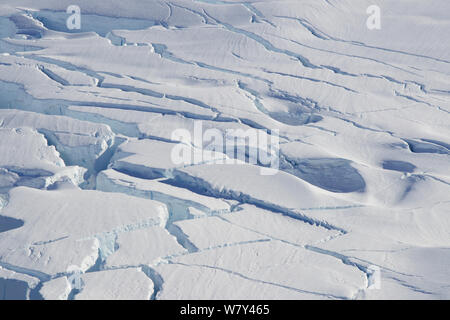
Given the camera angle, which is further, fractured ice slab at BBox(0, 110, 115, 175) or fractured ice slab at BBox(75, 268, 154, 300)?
fractured ice slab at BBox(0, 110, 115, 175)

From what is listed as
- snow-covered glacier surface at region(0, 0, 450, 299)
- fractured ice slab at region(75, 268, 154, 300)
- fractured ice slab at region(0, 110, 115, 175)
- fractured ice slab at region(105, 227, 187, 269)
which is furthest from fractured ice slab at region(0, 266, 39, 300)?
fractured ice slab at region(0, 110, 115, 175)

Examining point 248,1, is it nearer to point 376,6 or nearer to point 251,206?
point 376,6

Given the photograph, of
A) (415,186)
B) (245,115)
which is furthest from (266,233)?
(245,115)

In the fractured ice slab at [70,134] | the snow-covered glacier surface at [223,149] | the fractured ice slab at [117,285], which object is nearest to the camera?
the fractured ice slab at [117,285]

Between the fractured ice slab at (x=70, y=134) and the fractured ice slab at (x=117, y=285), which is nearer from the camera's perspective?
the fractured ice slab at (x=117, y=285)

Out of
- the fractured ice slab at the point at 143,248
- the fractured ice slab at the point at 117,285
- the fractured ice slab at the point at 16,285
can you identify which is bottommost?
the fractured ice slab at the point at 16,285

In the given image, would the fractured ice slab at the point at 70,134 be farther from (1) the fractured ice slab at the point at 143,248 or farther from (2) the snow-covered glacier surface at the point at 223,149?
(1) the fractured ice slab at the point at 143,248

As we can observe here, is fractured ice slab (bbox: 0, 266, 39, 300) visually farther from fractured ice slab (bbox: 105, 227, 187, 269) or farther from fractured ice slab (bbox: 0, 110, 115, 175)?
fractured ice slab (bbox: 0, 110, 115, 175)

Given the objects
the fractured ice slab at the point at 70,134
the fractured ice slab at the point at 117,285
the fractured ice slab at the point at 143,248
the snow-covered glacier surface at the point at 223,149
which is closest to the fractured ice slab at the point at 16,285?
the snow-covered glacier surface at the point at 223,149
